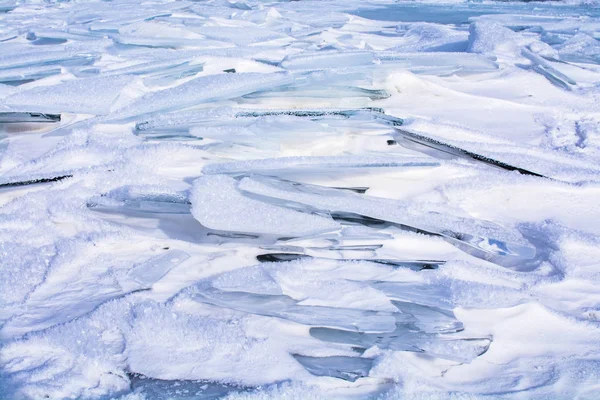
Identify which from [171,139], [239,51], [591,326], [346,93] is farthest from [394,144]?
[239,51]

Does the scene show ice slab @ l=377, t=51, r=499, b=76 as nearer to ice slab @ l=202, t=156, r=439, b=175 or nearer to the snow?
the snow

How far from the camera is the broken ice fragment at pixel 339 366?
1.02m

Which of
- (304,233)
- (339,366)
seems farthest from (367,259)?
(339,366)

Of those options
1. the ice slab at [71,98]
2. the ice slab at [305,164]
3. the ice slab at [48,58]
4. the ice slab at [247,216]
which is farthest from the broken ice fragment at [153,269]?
the ice slab at [48,58]

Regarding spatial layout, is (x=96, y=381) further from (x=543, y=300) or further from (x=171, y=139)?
(x=171, y=139)

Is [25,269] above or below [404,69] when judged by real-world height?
below

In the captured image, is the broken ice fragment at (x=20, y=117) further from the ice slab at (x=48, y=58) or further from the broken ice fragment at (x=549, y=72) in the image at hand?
the broken ice fragment at (x=549, y=72)

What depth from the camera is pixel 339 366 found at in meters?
1.04

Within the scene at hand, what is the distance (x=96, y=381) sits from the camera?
1.00 m

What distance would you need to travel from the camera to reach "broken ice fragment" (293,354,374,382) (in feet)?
3.34

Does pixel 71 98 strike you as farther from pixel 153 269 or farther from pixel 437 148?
pixel 437 148

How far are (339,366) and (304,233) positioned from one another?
1.42 ft

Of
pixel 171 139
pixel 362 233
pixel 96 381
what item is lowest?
pixel 96 381

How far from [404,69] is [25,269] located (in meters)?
2.16
